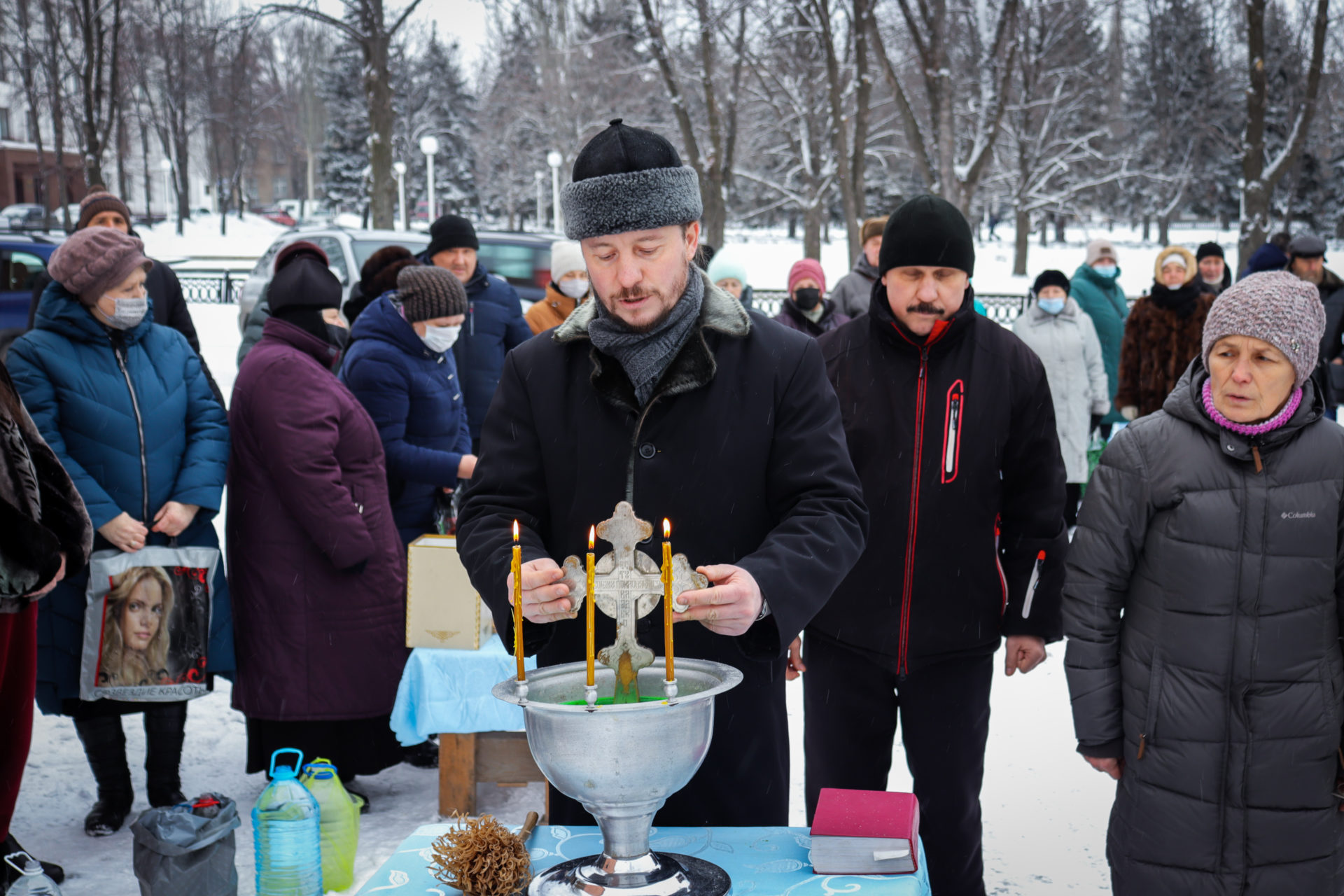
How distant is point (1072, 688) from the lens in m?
2.80

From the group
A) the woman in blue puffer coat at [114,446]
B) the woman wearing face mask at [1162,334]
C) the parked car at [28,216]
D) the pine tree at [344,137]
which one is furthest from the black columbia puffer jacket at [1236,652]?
the pine tree at [344,137]

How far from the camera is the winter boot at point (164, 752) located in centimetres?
435

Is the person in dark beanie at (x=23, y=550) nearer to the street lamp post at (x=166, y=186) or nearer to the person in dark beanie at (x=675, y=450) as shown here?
the person in dark beanie at (x=675, y=450)

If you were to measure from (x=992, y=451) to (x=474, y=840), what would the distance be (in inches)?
68.9

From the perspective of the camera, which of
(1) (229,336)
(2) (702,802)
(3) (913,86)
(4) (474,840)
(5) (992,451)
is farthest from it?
(3) (913,86)

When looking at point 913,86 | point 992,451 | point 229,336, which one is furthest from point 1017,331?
point 913,86

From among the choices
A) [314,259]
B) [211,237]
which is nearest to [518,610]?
[314,259]

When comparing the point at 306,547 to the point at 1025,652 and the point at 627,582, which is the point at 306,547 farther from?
the point at 627,582

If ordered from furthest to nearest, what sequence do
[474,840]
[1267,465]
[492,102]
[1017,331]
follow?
[492,102] → [1017,331] → [1267,465] → [474,840]

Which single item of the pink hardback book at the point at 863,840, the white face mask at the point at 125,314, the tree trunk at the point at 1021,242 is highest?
the tree trunk at the point at 1021,242

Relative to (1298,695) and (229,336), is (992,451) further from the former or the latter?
(229,336)

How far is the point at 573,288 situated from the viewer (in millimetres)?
6543

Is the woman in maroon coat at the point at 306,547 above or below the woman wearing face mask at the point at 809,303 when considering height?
below

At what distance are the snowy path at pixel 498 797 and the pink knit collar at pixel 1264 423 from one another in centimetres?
182
